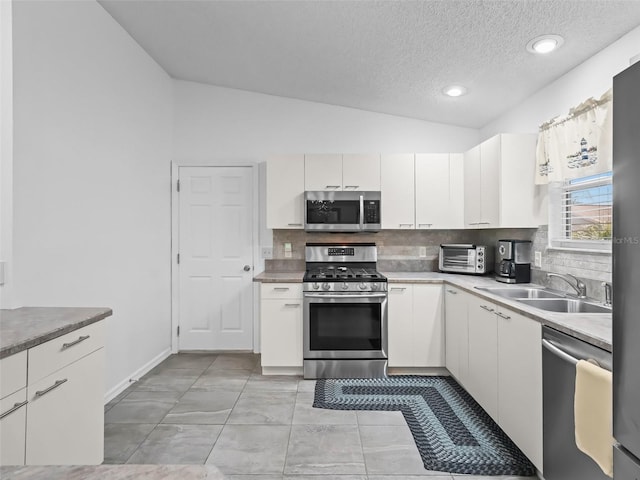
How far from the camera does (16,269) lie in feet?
6.52

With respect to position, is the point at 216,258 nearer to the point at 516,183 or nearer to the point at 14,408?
the point at 14,408

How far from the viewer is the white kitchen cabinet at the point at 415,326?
3316 mm

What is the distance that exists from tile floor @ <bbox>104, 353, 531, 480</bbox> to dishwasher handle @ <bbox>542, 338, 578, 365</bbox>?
2.58 ft

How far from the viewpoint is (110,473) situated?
1.81ft

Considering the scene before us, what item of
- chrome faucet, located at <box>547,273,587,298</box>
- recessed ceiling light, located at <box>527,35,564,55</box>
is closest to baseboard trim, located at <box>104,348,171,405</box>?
chrome faucet, located at <box>547,273,587,298</box>

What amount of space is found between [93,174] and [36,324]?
1448mm

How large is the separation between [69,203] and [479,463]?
295cm

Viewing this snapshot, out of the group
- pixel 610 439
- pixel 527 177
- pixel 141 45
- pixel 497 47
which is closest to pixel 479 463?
pixel 610 439

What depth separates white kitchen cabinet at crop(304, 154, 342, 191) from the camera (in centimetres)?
363

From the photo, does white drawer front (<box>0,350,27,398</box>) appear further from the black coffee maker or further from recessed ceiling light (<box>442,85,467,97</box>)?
recessed ceiling light (<box>442,85,467,97</box>)

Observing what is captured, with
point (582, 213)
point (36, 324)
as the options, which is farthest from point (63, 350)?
point (582, 213)

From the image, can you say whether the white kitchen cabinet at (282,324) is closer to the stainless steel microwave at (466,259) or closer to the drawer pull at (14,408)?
the stainless steel microwave at (466,259)

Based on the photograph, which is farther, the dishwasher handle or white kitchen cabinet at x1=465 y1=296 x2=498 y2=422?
white kitchen cabinet at x1=465 y1=296 x2=498 y2=422

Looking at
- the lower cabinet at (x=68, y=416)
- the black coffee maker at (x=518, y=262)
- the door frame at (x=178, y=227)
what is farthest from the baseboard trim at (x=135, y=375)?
the black coffee maker at (x=518, y=262)
